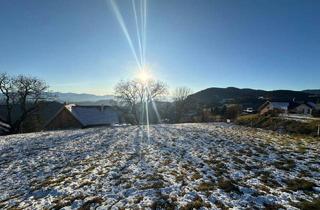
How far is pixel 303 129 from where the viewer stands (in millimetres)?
24438

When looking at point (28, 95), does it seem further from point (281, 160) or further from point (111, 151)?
point (281, 160)

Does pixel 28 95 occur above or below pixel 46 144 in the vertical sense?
above

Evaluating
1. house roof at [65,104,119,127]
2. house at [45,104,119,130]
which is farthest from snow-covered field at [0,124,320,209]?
house roof at [65,104,119,127]

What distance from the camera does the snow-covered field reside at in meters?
8.08

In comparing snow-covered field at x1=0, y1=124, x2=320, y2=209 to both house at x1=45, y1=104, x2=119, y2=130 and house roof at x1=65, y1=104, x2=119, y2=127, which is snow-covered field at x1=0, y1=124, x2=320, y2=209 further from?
house roof at x1=65, y1=104, x2=119, y2=127

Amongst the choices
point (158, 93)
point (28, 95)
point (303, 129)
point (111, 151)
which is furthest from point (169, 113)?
point (111, 151)

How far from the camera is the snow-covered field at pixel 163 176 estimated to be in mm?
8078

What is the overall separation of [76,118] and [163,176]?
39.2m

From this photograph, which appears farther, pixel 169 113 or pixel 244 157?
pixel 169 113

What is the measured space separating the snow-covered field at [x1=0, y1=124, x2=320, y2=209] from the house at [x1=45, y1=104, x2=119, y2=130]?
29334mm

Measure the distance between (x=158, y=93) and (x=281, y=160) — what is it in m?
53.4

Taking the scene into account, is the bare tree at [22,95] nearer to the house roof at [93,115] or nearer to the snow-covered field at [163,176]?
the house roof at [93,115]

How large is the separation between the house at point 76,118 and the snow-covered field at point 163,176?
96.2 ft

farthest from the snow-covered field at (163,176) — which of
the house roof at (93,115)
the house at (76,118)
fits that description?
the house roof at (93,115)
